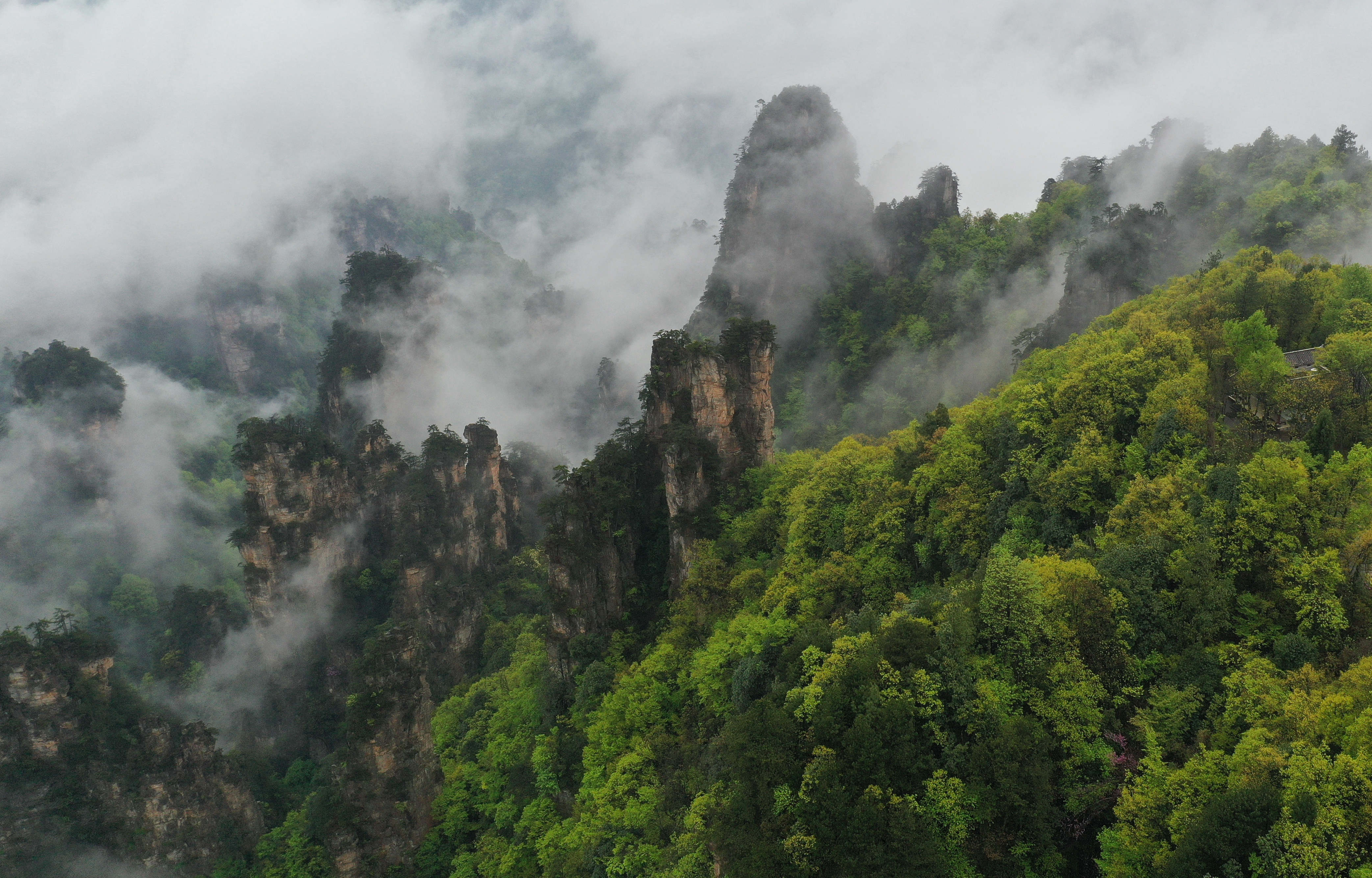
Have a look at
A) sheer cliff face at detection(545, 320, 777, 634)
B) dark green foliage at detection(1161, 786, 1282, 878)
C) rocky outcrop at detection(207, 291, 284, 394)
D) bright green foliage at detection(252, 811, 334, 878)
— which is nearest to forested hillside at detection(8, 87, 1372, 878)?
dark green foliage at detection(1161, 786, 1282, 878)

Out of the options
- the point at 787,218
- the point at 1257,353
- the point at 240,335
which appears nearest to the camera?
the point at 1257,353

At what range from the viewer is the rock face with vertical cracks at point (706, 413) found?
51.8m

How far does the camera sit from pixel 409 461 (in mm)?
83875

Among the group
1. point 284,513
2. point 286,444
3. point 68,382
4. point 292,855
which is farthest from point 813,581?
point 68,382

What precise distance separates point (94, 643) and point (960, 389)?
226 ft

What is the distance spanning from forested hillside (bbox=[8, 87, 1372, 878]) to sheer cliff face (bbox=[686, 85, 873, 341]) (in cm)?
49

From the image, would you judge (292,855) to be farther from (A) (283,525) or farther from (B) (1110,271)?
(B) (1110,271)

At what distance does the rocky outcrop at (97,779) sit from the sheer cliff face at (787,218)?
2516 inches

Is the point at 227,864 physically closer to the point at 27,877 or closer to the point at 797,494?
the point at 27,877

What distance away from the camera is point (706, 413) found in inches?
2142

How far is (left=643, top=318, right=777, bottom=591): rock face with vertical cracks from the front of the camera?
51750 millimetres

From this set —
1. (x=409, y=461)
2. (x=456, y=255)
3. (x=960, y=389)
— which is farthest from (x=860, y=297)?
(x=456, y=255)

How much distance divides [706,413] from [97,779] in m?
47.5

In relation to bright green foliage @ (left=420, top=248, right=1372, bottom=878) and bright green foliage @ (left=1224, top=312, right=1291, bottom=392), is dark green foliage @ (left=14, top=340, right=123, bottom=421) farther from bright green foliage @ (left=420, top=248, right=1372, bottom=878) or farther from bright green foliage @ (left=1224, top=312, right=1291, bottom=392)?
bright green foliage @ (left=1224, top=312, right=1291, bottom=392)
